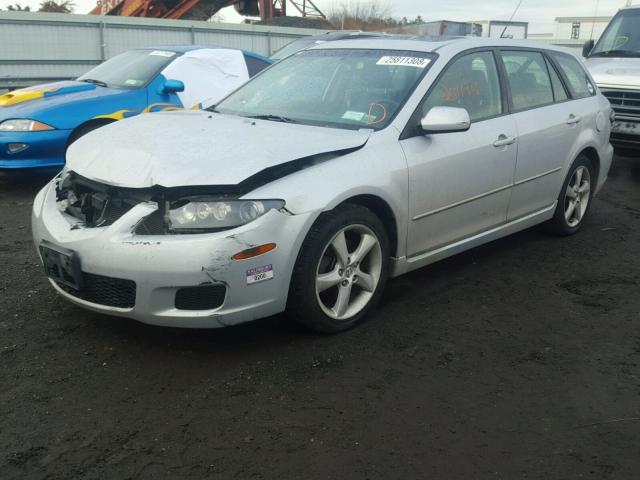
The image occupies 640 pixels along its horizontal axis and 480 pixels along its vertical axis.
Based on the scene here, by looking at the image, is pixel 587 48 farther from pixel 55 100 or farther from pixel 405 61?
pixel 55 100

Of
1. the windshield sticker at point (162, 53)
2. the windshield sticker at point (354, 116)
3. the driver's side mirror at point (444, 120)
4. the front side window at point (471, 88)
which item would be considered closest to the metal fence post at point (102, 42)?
the windshield sticker at point (162, 53)

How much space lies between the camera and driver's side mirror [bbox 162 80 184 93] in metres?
7.13

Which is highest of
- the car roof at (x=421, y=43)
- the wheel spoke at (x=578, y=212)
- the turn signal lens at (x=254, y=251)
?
the car roof at (x=421, y=43)

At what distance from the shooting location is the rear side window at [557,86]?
543cm

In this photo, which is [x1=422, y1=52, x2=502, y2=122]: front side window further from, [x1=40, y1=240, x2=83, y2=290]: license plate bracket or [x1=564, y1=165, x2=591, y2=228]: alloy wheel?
[x1=40, y1=240, x2=83, y2=290]: license plate bracket

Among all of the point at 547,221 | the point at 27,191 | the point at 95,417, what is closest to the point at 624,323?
the point at 547,221

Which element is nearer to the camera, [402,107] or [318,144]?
[318,144]

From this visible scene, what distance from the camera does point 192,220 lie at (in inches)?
128

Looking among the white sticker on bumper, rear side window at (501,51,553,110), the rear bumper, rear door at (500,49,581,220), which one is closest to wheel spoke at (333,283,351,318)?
the white sticker on bumper

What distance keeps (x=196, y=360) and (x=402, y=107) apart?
1896 mm

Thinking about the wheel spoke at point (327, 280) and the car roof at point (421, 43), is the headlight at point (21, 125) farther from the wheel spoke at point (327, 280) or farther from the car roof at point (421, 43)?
the wheel spoke at point (327, 280)

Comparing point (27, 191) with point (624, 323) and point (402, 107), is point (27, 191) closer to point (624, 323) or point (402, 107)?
point (402, 107)

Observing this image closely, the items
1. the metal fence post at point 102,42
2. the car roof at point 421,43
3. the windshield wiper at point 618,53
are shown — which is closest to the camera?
the car roof at point 421,43

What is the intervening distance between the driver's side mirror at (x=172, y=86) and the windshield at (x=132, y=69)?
0.38 metres
